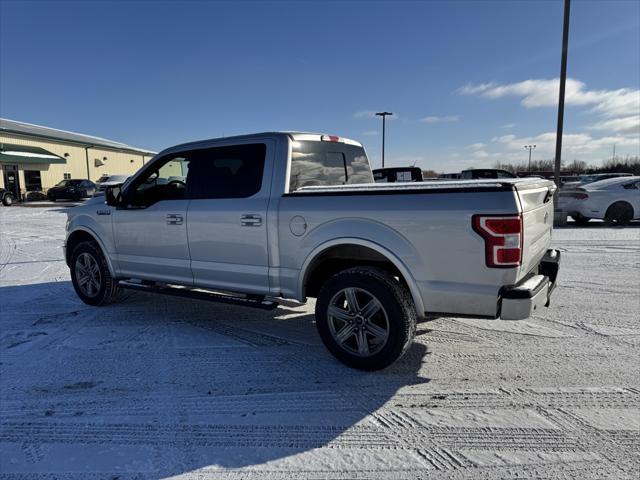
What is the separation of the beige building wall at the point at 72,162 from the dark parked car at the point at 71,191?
196 inches

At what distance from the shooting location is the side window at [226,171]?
14.1ft

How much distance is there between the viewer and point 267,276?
13.6 ft

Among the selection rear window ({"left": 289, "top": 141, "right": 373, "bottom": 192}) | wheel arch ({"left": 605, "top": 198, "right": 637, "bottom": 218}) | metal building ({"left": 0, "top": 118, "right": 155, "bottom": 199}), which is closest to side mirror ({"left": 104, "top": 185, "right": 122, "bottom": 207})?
rear window ({"left": 289, "top": 141, "right": 373, "bottom": 192})

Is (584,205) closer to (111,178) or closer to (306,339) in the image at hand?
(306,339)

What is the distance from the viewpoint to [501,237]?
2992mm

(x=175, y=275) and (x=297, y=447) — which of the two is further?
(x=175, y=275)

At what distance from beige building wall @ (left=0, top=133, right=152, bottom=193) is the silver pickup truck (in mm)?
32355

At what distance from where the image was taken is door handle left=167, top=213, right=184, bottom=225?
184 inches

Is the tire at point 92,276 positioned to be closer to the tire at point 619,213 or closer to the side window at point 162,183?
the side window at point 162,183

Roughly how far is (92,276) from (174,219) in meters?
1.82

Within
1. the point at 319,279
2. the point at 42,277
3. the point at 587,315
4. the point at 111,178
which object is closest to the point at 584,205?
the point at 587,315

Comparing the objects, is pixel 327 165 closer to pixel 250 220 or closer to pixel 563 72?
pixel 250 220

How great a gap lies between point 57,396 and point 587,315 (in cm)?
526

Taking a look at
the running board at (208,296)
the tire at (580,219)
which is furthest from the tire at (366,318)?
the tire at (580,219)
